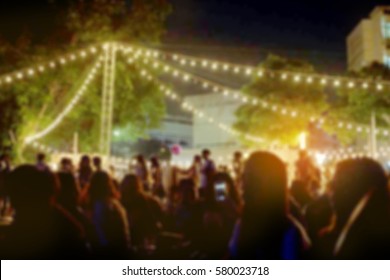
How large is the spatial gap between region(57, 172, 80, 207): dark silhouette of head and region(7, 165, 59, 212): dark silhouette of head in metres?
0.94

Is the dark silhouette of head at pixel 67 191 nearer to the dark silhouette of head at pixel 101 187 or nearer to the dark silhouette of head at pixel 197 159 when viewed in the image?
the dark silhouette of head at pixel 101 187

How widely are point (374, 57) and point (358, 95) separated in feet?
46.9

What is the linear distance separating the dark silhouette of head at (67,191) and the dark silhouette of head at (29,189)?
0.94 metres

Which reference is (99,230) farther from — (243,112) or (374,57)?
(374,57)

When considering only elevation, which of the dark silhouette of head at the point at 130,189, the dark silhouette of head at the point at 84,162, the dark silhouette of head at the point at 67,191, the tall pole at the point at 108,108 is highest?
the tall pole at the point at 108,108

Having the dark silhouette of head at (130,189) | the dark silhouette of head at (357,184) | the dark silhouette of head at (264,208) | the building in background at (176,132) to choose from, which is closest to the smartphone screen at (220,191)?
the dark silhouette of head at (130,189)

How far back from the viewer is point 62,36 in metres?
22.5

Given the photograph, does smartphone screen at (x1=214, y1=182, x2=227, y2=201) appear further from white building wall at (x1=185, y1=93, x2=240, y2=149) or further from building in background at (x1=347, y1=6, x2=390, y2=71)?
white building wall at (x1=185, y1=93, x2=240, y2=149)

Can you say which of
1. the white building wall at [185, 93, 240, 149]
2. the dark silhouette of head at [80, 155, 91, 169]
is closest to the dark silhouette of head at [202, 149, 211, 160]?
the dark silhouette of head at [80, 155, 91, 169]

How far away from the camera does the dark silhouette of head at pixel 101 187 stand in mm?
5770

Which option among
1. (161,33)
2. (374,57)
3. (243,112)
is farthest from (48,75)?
(374,57)

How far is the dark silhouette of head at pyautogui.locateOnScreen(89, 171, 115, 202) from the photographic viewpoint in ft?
18.9

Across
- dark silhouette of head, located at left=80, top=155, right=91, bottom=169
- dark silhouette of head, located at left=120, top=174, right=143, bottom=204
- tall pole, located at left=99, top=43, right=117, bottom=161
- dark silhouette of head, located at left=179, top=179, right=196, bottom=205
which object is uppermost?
tall pole, located at left=99, top=43, right=117, bottom=161
